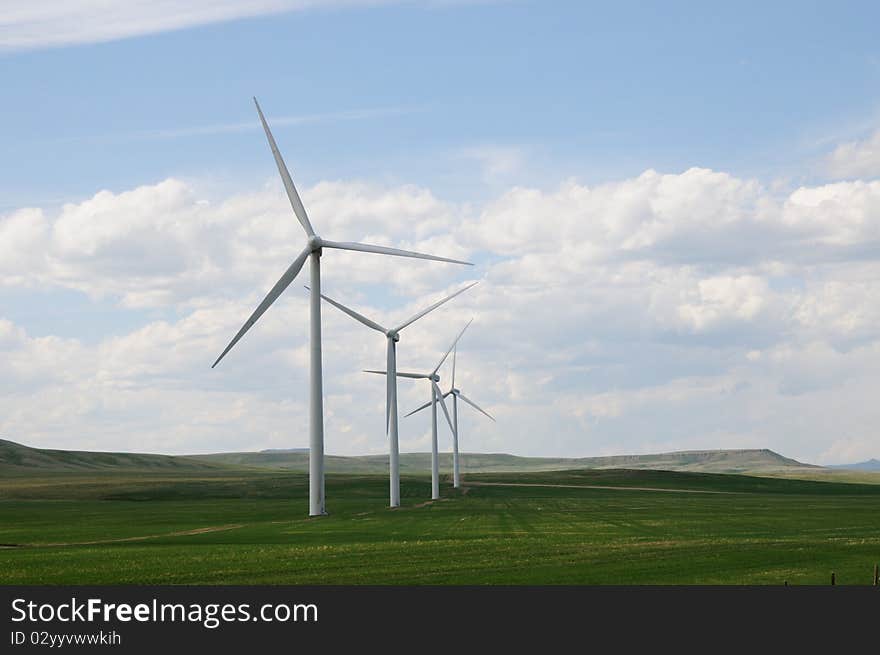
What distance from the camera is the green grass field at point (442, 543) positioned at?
39.0 meters

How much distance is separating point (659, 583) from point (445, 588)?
7238mm

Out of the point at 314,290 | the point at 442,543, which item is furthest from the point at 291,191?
the point at 442,543

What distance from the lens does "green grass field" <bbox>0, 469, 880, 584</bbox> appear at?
39.0 m

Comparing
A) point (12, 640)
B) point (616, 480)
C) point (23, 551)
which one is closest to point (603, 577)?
point (12, 640)

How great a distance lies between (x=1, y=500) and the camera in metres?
123

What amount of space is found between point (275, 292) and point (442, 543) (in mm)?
32169

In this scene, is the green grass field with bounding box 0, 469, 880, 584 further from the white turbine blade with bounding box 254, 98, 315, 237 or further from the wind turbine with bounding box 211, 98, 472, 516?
the white turbine blade with bounding box 254, 98, 315, 237

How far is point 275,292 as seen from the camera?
3145 inches

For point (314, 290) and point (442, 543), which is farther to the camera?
point (314, 290)

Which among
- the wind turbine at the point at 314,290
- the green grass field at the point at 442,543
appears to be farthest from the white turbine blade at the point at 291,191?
the green grass field at the point at 442,543

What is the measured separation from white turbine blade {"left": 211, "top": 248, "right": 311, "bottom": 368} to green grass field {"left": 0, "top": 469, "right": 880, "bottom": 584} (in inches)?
512

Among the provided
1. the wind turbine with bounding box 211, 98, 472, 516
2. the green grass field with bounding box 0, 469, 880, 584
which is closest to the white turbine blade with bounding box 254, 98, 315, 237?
the wind turbine with bounding box 211, 98, 472, 516

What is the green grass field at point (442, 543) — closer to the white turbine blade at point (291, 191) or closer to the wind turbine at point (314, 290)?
the wind turbine at point (314, 290)

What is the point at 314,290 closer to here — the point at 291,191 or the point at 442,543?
the point at 291,191
